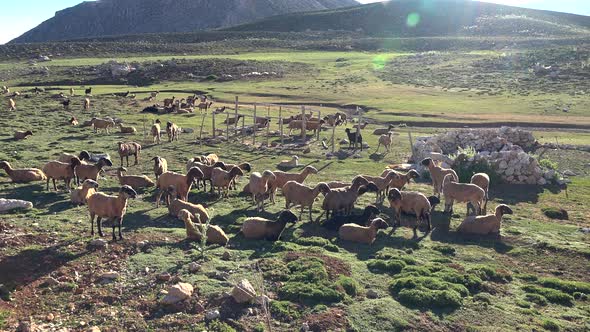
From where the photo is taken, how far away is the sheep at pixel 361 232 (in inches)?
662

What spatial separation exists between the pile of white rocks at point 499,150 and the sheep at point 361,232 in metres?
11.4

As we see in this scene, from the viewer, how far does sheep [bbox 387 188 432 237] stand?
1850 cm

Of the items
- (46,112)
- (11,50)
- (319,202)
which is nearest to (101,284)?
(319,202)

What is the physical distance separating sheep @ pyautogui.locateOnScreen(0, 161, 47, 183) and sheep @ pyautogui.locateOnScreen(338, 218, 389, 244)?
13.5 meters

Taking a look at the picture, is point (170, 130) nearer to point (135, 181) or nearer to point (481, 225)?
point (135, 181)

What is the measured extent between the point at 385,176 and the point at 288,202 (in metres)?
5.40

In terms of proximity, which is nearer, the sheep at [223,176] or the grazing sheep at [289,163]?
the sheep at [223,176]

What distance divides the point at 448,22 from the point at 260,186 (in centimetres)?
17548

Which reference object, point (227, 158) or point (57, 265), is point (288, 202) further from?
point (227, 158)

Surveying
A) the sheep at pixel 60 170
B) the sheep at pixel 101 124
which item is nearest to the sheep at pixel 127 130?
the sheep at pixel 101 124

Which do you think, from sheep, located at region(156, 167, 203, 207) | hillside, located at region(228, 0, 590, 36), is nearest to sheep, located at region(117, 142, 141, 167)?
sheep, located at region(156, 167, 203, 207)

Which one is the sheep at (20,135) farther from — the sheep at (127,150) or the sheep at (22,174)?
the sheep at (22,174)

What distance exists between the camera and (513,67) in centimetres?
8662

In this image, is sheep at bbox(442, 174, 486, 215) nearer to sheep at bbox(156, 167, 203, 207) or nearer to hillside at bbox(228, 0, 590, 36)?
sheep at bbox(156, 167, 203, 207)
